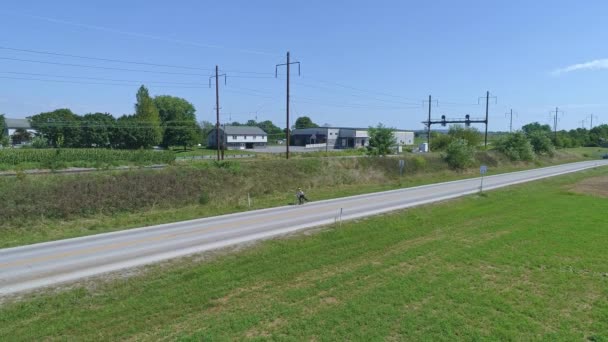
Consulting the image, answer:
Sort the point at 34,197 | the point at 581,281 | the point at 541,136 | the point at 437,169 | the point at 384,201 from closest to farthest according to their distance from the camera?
the point at 581,281
the point at 34,197
the point at 384,201
the point at 437,169
the point at 541,136

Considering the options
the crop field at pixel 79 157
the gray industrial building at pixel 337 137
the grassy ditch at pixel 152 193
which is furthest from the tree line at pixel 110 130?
the grassy ditch at pixel 152 193

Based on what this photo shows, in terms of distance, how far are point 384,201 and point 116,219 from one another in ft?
54.3

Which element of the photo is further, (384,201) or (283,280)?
(384,201)

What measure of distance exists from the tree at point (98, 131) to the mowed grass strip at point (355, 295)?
7807cm

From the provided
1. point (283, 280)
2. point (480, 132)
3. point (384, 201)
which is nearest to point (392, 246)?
point (283, 280)

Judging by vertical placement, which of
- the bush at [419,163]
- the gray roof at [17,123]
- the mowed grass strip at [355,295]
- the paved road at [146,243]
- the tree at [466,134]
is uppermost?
the gray roof at [17,123]

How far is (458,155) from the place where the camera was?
5153 centimetres

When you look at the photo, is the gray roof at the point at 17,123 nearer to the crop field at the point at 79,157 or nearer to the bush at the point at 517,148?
the crop field at the point at 79,157

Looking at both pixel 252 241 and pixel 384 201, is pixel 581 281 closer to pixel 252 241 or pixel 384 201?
pixel 252 241

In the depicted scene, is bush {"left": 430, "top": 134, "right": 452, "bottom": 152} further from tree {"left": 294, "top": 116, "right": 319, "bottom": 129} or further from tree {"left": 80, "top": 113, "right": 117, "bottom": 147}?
tree {"left": 294, "top": 116, "right": 319, "bottom": 129}

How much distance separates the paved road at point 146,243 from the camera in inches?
466

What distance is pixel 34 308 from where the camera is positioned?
9.12 metres

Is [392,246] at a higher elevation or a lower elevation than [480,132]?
lower

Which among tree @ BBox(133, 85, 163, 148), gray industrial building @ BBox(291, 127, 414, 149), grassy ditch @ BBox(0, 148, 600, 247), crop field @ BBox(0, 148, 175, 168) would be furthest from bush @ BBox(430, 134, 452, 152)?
tree @ BBox(133, 85, 163, 148)
